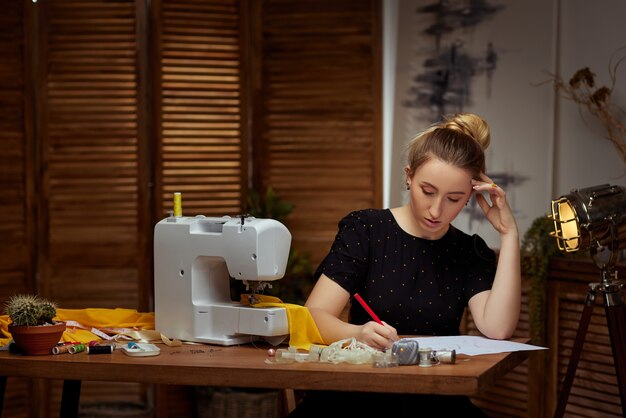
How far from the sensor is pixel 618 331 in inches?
122

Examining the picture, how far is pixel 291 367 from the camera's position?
2365 mm

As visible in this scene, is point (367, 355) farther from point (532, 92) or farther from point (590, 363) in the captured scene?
point (532, 92)

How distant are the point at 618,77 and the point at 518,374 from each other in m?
1.41

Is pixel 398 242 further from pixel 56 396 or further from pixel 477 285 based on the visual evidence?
pixel 56 396

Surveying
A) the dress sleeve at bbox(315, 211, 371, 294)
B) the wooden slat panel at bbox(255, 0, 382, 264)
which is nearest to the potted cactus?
the dress sleeve at bbox(315, 211, 371, 294)

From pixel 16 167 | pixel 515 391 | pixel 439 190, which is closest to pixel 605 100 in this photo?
pixel 515 391

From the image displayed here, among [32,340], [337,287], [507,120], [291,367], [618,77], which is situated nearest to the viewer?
[291,367]

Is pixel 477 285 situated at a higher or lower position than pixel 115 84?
lower

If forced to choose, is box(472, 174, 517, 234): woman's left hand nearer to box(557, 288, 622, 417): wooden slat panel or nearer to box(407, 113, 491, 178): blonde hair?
box(407, 113, 491, 178): blonde hair

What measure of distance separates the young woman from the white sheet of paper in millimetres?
90

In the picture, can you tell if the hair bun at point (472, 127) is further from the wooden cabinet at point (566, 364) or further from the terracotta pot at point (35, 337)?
the terracotta pot at point (35, 337)

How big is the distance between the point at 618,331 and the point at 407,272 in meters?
0.76

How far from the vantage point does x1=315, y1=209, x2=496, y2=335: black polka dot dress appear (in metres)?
2.92

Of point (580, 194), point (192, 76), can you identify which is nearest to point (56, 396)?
point (192, 76)
